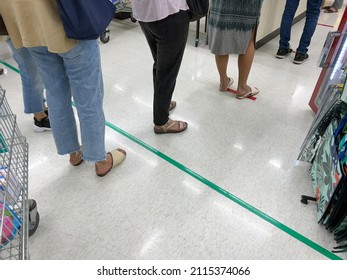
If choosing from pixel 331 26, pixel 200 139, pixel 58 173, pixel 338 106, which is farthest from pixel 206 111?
pixel 331 26

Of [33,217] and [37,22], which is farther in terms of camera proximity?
[33,217]

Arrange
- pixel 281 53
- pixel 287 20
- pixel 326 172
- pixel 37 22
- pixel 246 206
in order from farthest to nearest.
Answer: pixel 281 53 < pixel 287 20 < pixel 246 206 < pixel 326 172 < pixel 37 22

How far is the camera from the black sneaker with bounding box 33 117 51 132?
74.7 inches

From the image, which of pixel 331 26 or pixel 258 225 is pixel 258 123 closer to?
pixel 258 225

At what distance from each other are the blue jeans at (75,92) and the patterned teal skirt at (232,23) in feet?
3.58

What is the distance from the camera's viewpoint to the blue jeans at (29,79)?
4.99 ft

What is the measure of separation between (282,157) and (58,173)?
4.79ft

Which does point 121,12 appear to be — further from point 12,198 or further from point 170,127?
point 12,198

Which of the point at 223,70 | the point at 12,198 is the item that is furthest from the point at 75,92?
the point at 223,70

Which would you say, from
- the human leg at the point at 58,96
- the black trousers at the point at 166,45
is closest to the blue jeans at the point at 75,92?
the human leg at the point at 58,96

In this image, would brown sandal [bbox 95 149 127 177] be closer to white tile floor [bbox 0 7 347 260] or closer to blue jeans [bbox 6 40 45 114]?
white tile floor [bbox 0 7 347 260]

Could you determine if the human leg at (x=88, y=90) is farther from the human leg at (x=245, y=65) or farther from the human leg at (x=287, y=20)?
the human leg at (x=287, y=20)

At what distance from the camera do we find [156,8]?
127cm

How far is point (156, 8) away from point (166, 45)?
20 cm
